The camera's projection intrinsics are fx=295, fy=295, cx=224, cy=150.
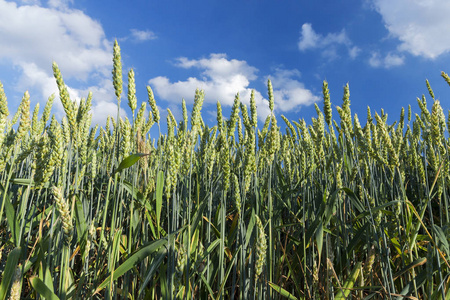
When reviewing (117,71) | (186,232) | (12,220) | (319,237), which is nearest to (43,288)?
(12,220)

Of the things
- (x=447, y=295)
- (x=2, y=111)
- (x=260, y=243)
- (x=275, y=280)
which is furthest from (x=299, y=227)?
(x=2, y=111)

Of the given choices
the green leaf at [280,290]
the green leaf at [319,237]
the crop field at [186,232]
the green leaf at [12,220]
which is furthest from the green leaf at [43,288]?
the green leaf at [319,237]

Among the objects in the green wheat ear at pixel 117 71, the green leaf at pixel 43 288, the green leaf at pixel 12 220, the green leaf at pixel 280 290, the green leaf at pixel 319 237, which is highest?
the green wheat ear at pixel 117 71

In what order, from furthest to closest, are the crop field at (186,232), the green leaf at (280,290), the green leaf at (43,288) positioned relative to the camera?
the green leaf at (280,290) → the crop field at (186,232) → the green leaf at (43,288)

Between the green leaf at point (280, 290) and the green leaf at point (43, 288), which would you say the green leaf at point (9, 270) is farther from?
the green leaf at point (280, 290)

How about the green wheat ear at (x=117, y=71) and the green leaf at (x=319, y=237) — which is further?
the green leaf at (x=319, y=237)

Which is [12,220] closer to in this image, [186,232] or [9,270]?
[9,270]

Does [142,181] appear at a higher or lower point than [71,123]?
lower

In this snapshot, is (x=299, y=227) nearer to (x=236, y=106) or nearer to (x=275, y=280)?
(x=275, y=280)

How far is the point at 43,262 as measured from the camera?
3.61 ft

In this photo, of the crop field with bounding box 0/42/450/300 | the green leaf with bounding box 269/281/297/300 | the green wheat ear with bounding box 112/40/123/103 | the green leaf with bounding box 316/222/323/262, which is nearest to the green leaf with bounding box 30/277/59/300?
the crop field with bounding box 0/42/450/300

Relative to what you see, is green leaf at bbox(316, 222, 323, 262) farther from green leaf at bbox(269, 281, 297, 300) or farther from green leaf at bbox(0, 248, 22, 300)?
green leaf at bbox(0, 248, 22, 300)

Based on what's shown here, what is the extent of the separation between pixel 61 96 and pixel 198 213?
764 millimetres

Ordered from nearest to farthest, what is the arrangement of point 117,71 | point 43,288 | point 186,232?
point 43,288 < point 117,71 < point 186,232
